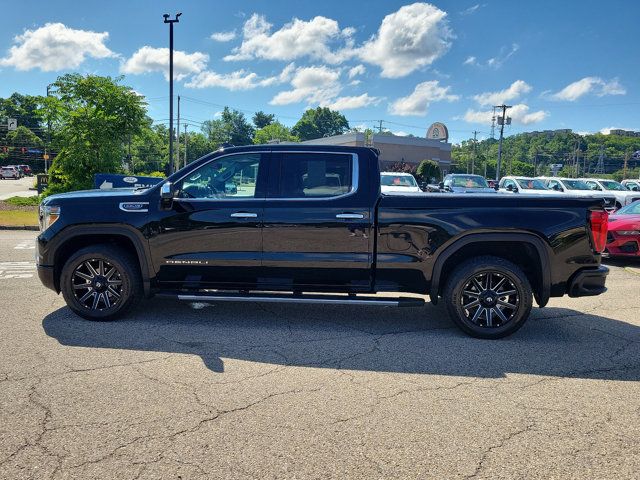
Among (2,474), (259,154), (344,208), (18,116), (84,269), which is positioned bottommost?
(2,474)

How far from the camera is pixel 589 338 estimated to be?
209 inches

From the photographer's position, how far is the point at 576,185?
2473 cm

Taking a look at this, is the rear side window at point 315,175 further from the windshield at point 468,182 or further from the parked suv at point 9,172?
the parked suv at point 9,172

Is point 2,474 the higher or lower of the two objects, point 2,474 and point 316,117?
the lower

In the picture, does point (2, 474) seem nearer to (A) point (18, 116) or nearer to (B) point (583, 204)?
(B) point (583, 204)

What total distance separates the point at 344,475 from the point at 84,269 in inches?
155

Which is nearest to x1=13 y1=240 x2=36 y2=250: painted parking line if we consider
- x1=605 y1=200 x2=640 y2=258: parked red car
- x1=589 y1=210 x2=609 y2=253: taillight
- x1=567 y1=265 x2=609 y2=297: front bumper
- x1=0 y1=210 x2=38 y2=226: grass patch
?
x1=0 y1=210 x2=38 y2=226: grass patch

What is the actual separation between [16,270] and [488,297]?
24.0 ft

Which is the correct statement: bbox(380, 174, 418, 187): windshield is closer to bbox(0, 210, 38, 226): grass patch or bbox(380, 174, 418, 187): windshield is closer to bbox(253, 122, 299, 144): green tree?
bbox(0, 210, 38, 226): grass patch

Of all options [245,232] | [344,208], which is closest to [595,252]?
[344,208]

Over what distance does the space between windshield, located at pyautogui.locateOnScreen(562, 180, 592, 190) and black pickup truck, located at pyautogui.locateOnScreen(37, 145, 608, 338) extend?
21.3 m

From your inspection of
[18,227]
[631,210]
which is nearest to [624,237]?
[631,210]

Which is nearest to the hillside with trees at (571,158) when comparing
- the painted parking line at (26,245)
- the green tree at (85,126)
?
the green tree at (85,126)

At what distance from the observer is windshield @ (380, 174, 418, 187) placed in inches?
719
